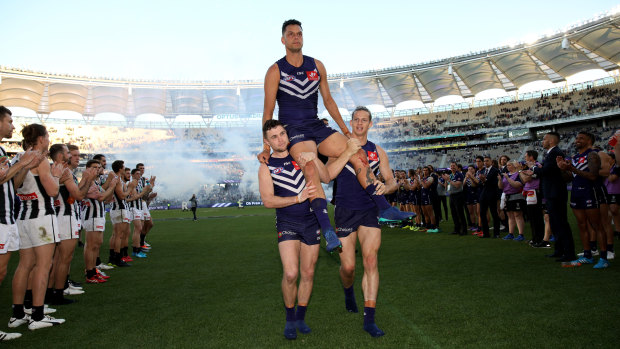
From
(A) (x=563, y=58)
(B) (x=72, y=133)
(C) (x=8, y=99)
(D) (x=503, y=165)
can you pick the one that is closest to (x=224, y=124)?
(B) (x=72, y=133)

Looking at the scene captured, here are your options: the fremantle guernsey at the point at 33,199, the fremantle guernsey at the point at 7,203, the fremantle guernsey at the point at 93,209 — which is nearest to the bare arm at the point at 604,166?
the fremantle guernsey at the point at 33,199

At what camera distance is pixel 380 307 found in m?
5.05

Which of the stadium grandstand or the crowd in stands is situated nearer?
the stadium grandstand

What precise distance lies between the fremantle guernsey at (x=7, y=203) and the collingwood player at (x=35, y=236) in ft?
1.20

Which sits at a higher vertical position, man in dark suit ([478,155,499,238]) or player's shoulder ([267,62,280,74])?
player's shoulder ([267,62,280,74])

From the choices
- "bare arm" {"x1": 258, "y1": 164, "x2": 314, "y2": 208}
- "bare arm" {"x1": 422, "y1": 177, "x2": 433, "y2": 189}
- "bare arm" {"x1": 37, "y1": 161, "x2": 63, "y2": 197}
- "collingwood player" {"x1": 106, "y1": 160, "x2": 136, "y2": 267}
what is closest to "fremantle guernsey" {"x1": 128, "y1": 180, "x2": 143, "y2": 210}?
"collingwood player" {"x1": 106, "y1": 160, "x2": 136, "y2": 267}

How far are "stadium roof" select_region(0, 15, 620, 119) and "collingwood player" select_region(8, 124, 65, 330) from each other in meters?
43.4

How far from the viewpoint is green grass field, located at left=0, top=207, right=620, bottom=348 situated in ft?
12.9

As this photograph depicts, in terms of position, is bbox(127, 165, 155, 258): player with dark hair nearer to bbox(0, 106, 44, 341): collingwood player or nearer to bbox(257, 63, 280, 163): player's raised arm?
bbox(0, 106, 44, 341): collingwood player

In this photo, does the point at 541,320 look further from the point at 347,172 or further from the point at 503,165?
the point at 503,165

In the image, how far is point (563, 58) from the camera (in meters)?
41.7

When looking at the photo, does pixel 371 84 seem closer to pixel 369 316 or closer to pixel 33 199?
pixel 33 199

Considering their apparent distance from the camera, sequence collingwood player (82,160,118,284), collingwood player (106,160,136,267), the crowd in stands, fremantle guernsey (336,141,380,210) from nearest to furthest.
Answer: fremantle guernsey (336,141,380,210) → collingwood player (82,160,118,284) → collingwood player (106,160,136,267) → the crowd in stands

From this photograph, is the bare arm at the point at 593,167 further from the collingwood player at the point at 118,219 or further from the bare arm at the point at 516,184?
the collingwood player at the point at 118,219
